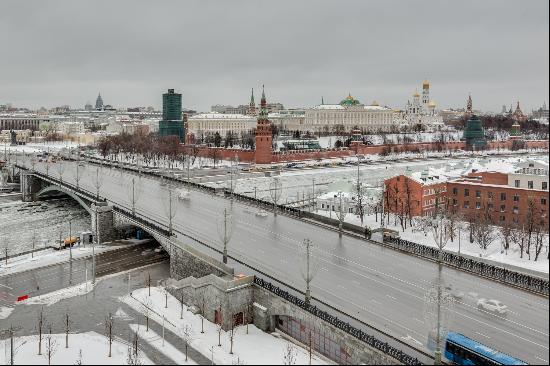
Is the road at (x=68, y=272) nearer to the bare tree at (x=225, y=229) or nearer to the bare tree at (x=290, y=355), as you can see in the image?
the bare tree at (x=225, y=229)

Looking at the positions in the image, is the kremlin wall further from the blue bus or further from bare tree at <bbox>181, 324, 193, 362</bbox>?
the blue bus

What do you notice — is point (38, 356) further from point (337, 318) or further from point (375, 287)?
point (375, 287)

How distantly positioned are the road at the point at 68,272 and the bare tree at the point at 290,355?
695 inches

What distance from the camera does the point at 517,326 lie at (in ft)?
68.6

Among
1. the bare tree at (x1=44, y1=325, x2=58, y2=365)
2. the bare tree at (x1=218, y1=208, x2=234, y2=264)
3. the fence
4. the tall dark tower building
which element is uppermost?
the tall dark tower building

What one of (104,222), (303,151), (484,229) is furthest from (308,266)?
(303,151)

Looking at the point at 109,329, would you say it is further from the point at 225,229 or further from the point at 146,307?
the point at 225,229

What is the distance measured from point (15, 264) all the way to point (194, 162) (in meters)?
70.0

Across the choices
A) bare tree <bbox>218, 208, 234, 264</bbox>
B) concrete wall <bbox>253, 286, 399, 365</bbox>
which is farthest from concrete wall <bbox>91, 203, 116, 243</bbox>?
concrete wall <bbox>253, 286, 399, 365</bbox>

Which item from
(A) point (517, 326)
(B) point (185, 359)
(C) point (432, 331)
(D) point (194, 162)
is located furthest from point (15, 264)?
(D) point (194, 162)

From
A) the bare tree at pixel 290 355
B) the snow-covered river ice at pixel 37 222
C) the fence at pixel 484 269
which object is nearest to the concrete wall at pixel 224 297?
the bare tree at pixel 290 355

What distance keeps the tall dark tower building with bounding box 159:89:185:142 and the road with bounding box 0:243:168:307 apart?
380 feet

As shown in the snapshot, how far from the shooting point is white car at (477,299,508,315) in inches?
878

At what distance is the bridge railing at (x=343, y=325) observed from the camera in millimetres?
18156
